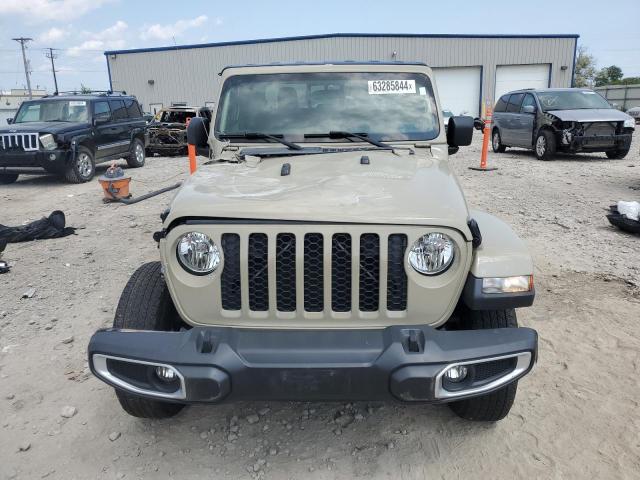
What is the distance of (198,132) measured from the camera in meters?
3.69

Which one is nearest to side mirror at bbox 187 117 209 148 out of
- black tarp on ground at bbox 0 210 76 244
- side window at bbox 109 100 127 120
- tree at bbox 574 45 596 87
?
black tarp on ground at bbox 0 210 76 244

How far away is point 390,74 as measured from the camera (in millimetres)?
3660

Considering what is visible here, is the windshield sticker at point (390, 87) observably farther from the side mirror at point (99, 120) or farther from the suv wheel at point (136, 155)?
the suv wheel at point (136, 155)

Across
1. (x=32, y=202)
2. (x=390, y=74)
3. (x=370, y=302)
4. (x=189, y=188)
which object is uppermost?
(x=390, y=74)

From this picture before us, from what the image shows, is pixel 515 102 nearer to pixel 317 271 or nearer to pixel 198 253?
pixel 317 271

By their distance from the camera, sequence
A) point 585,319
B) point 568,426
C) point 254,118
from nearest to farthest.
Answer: point 568,426 < point 254,118 < point 585,319

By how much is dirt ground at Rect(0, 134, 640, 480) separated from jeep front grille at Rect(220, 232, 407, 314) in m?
0.86

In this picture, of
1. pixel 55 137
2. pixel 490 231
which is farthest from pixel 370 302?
pixel 55 137

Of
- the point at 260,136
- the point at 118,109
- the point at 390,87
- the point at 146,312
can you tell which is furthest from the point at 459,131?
the point at 118,109

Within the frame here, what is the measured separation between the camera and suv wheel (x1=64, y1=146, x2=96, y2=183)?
10655 millimetres

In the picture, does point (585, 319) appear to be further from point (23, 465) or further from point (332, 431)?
point (23, 465)

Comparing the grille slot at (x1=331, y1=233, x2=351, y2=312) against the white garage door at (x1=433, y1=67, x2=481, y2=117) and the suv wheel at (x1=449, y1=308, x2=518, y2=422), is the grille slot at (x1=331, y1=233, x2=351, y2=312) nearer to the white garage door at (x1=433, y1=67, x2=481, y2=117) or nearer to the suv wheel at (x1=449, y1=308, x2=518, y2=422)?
the suv wheel at (x1=449, y1=308, x2=518, y2=422)

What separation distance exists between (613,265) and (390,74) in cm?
309

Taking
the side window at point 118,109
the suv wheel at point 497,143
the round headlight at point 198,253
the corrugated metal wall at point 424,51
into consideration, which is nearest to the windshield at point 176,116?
the side window at point 118,109
